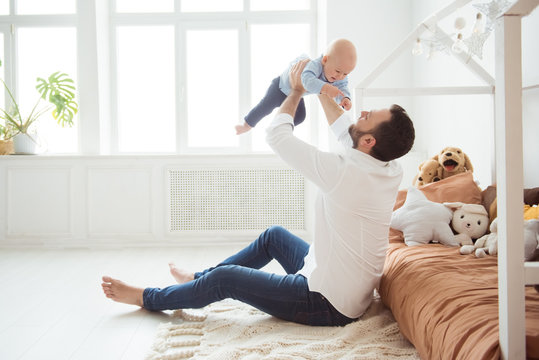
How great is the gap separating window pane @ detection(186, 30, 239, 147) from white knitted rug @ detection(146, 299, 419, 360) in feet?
8.48

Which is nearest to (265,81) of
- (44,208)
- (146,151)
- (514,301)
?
(146,151)

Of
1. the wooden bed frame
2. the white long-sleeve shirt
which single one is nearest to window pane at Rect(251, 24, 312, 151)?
the white long-sleeve shirt

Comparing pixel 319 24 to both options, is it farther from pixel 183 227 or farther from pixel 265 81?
pixel 183 227

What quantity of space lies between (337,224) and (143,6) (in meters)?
3.46

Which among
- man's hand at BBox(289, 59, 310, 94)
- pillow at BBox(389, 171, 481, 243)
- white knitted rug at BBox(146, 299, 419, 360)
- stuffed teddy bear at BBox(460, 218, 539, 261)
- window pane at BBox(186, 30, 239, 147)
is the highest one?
window pane at BBox(186, 30, 239, 147)

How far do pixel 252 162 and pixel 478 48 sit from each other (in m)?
2.16

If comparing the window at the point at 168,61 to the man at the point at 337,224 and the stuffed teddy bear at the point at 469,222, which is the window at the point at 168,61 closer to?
the stuffed teddy bear at the point at 469,222

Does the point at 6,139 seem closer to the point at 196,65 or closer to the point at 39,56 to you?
the point at 39,56

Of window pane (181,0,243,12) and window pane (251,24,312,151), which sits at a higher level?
window pane (181,0,243,12)

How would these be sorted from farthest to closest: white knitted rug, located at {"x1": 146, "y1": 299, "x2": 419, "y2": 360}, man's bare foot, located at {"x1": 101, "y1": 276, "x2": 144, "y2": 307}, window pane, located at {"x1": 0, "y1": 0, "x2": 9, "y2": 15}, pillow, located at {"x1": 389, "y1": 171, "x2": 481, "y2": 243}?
window pane, located at {"x1": 0, "y1": 0, "x2": 9, "y2": 15} → pillow, located at {"x1": 389, "y1": 171, "x2": 481, "y2": 243} → man's bare foot, located at {"x1": 101, "y1": 276, "x2": 144, "y2": 307} → white knitted rug, located at {"x1": 146, "y1": 299, "x2": 419, "y2": 360}

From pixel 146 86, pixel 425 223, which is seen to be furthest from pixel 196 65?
pixel 425 223

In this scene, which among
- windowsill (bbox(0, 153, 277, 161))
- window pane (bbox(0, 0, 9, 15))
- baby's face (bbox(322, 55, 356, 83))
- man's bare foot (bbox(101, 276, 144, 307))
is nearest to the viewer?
baby's face (bbox(322, 55, 356, 83))

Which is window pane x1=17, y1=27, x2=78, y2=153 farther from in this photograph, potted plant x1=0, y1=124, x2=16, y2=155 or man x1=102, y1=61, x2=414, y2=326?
man x1=102, y1=61, x2=414, y2=326

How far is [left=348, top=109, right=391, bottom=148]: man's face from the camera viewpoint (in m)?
1.58
